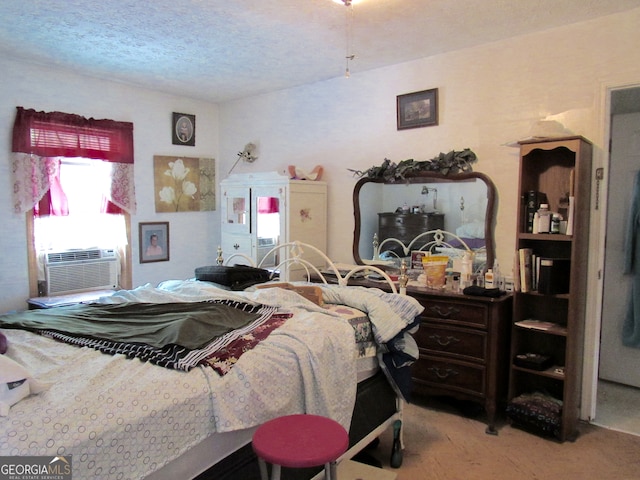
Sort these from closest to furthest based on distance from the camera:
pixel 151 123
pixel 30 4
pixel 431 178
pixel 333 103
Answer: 1. pixel 30 4
2. pixel 431 178
3. pixel 333 103
4. pixel 151 123

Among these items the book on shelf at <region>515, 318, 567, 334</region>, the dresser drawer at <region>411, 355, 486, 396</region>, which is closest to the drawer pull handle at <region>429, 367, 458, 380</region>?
the dresser drawer at <region>411, 355, 486, 396</region>

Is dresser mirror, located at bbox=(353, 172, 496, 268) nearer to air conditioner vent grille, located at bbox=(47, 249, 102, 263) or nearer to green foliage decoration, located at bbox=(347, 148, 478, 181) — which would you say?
green foliage decoration, located at bbox=(347, 148, 478, 181)

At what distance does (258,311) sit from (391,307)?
689 millimetres

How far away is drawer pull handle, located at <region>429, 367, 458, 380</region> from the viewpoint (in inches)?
121

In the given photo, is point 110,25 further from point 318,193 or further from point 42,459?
A: point 42,459

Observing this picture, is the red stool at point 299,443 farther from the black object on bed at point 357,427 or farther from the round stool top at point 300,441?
the black object on bed at point 357,427

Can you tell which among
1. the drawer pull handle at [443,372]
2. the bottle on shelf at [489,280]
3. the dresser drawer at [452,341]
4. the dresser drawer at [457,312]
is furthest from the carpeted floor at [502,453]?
the bottle on shelf at [489,280]

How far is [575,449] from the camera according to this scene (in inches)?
106

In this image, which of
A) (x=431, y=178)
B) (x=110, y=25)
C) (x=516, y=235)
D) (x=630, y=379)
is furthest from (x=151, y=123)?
(x=630, y=379)

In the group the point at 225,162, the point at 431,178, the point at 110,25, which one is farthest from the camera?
the point at 225,162

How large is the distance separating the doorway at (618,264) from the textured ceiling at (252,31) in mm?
1283

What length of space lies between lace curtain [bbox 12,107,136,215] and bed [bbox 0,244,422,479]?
1.78m

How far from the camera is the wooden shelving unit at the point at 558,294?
2.78m

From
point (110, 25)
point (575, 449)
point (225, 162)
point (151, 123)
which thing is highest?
point (110, 25)
